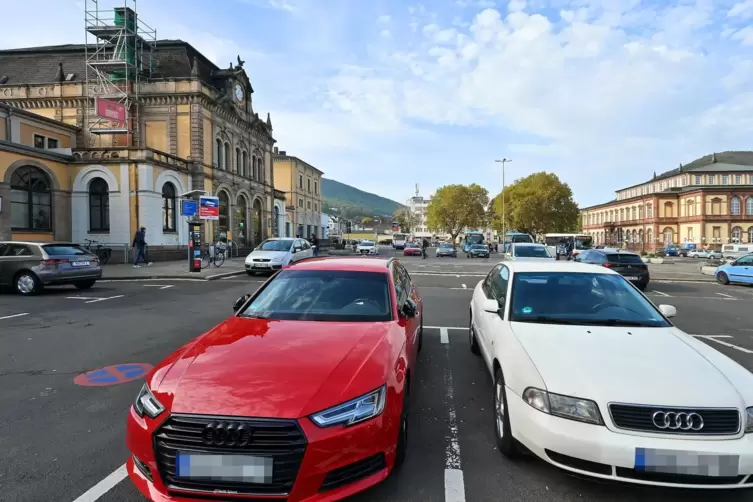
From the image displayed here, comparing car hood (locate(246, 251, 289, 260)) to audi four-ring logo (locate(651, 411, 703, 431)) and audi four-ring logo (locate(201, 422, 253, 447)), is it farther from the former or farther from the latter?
audi four-ring logo (locate(651, 411, 703, 431))

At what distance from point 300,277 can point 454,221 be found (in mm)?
93416

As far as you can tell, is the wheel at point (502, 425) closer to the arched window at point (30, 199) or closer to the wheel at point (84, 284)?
the wheel at point (84, 284)

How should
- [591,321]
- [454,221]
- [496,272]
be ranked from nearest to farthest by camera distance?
1. [591,321]
2. [496,272]
3. [454,221]

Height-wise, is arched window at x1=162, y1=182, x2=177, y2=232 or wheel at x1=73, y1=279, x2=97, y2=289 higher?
arched window at x1=162, y1=182, x2=177, y2=232

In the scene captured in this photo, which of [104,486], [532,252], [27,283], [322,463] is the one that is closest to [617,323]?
[322,463]

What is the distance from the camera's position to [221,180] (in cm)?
3550

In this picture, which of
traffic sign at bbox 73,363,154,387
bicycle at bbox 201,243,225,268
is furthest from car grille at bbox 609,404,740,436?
bicycle at bbox 201,243,225,268

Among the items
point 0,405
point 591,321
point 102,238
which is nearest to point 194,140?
point 102,238

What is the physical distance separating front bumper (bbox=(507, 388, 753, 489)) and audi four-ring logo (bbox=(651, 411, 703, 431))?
7 centimetres

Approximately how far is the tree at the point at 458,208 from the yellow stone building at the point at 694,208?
28939mm

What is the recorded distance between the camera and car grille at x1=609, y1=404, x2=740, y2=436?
2604mm

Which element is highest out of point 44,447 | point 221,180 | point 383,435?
point 221,180

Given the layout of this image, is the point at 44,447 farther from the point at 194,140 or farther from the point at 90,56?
the point at 90,56

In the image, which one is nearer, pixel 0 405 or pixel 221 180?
pixel 0 405
